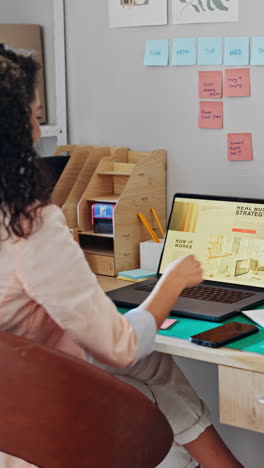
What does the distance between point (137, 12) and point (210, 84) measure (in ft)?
1.07

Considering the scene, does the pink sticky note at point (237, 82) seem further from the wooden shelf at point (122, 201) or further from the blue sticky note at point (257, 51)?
the wooden shelf at point (122, 201)

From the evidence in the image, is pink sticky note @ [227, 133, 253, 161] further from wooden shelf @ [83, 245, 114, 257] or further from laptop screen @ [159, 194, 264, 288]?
wooden shelf @ [83, 245, 114, 257]

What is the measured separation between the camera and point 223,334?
1558 mm

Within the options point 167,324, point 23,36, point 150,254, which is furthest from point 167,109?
point 167,324

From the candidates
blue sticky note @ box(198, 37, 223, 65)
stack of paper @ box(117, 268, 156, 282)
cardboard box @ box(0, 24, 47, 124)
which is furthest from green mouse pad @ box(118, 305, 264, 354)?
cardboard box @ box(0, 24, 47, 124)

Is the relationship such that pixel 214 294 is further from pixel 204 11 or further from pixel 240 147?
pixel 204 11

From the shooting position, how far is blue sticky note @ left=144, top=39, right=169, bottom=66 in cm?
218

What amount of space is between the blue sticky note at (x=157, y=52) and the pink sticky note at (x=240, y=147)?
31cm

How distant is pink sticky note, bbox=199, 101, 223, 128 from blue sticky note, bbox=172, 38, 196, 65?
13cm

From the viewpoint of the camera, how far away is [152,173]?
221 centimetres

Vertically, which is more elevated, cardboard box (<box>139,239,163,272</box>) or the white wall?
the white wall

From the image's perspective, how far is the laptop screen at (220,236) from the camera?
1.93 m

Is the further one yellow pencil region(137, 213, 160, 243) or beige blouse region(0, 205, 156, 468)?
yellow pencil region(137, 213, 160, 243)

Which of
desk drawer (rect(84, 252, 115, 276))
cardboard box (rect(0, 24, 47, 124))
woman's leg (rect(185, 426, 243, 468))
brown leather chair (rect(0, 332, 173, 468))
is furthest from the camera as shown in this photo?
cardboard box (rect(0, 24, 47, 124))
